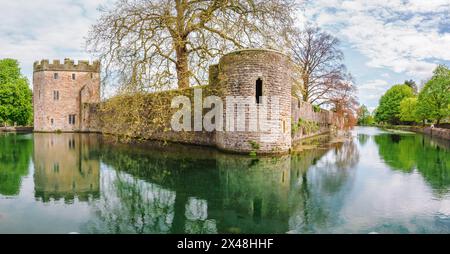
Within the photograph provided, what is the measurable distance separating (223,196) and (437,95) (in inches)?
1346

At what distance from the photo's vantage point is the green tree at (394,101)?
56062 mm

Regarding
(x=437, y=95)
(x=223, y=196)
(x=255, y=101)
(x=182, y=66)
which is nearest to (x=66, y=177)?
(x=223, y=196)

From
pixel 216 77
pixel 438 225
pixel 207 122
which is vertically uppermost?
pixel 216 77

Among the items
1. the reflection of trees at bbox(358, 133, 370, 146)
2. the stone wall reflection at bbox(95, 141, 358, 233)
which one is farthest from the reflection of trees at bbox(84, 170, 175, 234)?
the reflection of trees at bbox(358, 133, 370, 146)

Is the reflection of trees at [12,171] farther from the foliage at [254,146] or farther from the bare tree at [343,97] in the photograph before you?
the bare tree at [343,97]

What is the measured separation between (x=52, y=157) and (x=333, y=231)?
11508mm

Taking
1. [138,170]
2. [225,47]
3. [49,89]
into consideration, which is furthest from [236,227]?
[49,89]

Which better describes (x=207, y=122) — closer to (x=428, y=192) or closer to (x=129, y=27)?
(x=129, y=27)

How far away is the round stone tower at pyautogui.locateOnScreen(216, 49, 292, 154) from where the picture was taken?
12281mm

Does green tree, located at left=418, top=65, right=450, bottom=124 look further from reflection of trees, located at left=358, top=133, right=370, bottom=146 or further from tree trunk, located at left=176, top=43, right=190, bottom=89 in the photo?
tree trunk, located at left=176, top=43, right=190, bottom=89

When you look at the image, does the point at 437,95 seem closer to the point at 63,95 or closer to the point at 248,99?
the point at 248,99

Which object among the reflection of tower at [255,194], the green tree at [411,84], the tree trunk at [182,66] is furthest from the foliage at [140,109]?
the green tree at [411,84]

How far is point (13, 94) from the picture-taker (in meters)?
34.0

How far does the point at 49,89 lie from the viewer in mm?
32188
